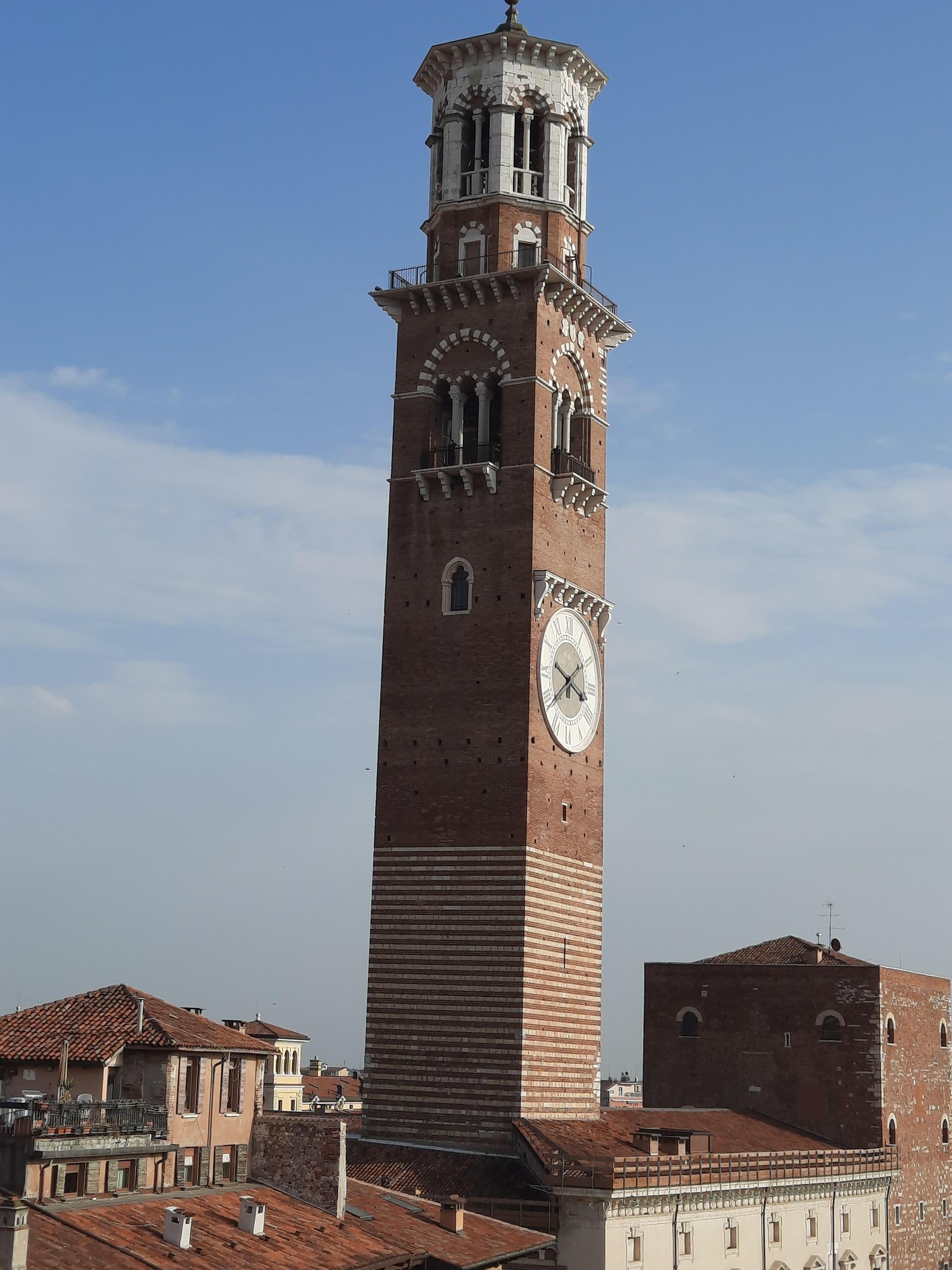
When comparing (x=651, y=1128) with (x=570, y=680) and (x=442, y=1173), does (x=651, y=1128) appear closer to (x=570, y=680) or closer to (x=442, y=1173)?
(x=442, y=1173)

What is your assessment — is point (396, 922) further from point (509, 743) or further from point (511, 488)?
point (511, 488)

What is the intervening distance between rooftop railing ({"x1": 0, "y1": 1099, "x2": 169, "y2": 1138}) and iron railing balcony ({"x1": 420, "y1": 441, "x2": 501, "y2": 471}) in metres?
18.2

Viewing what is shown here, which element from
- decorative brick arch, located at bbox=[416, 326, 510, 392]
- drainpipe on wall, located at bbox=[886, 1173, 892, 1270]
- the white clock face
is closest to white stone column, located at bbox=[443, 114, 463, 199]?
decorative brick arch, located at bbox=[416, 326, 510, 392]

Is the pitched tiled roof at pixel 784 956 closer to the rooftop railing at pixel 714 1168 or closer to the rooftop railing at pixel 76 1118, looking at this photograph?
the rooftop railing at pixel 714 1168

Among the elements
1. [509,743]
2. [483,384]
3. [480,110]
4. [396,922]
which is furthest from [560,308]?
[396,922]

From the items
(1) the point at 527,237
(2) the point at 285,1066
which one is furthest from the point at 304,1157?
(2) the point at 285,1066

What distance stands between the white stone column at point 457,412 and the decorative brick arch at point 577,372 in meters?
2.28

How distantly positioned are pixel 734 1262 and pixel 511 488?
60.6 ft

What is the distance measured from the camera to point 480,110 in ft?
148

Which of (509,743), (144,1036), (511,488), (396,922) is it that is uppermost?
(511,488)

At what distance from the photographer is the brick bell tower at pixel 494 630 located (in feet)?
129

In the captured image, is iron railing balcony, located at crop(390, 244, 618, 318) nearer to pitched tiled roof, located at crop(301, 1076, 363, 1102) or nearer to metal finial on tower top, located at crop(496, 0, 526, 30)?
metal finial on tower top, located at crop(496, 0, 526, 30)

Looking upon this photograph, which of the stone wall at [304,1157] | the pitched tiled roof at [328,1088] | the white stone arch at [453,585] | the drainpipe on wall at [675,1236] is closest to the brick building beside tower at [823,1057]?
the drainpipe on wall at [675,1236]

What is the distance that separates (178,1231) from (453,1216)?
794 centimetres
